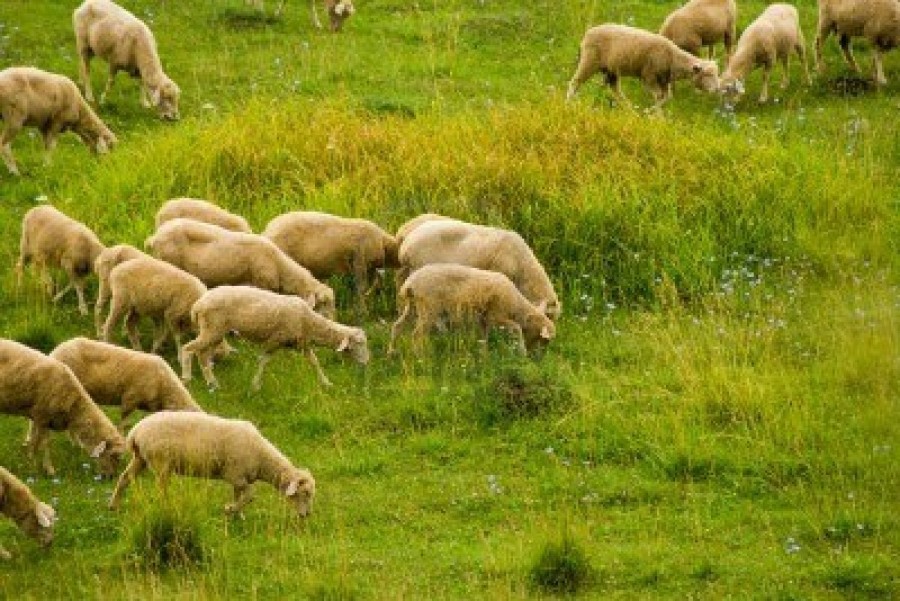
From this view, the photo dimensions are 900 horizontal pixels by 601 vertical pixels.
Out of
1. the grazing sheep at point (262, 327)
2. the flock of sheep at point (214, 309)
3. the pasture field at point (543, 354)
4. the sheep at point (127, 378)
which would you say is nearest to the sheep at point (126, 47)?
the pasture field at point (543, 354)

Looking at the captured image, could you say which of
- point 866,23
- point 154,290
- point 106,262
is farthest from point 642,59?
point 154,290

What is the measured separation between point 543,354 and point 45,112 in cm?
660

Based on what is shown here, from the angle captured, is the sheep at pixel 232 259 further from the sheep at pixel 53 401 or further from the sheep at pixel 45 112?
the sheep at pixel 45 112

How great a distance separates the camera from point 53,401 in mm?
13836

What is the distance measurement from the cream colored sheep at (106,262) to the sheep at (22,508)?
3634 mm

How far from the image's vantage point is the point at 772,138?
19.8 metres

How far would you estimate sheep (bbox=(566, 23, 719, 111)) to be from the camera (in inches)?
860

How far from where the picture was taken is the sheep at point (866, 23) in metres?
22.4

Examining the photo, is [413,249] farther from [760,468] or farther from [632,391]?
[760,468]

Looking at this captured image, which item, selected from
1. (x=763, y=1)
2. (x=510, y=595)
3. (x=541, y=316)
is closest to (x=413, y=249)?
(x=541, y=316)

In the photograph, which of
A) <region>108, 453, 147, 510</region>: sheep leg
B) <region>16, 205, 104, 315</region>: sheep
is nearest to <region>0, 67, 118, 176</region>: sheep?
<region>16, 205, 104, 315</region>: sheep

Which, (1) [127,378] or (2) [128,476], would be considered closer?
(2) [128,476]

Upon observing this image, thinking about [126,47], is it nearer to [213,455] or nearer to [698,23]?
[698,23]

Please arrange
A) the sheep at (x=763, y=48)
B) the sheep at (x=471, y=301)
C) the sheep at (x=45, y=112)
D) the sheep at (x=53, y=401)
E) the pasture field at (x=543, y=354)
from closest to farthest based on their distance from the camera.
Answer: the pasture field at (x=543, y=354), the sheep at (x=53, y=401), the sheep at (x=471, y=301), the sheep at (x=45, y=112), the sheep at (x=763, y=48)
